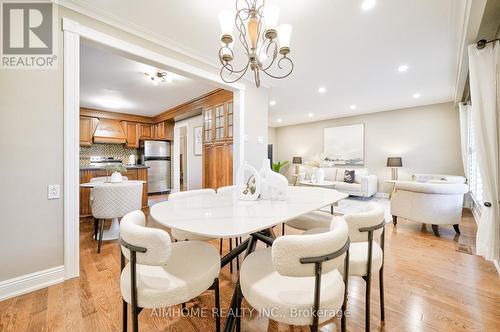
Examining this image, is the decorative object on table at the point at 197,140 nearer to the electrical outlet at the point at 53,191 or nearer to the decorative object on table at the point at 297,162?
the decorative object on table at the point at 297,162

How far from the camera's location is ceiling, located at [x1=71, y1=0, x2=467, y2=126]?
6.47 ft

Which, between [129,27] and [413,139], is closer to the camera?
[129,27]

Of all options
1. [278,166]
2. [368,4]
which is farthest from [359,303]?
[278,166]

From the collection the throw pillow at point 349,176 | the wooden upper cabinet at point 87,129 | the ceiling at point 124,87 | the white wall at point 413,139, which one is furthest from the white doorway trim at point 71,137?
the white wall at point 413,139

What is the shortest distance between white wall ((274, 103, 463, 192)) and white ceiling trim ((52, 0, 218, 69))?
555 centimetres

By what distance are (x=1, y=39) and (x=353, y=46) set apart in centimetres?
349

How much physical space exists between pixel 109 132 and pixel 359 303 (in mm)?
6623

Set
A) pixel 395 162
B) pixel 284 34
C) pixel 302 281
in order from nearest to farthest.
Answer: pixel 302 281
pixel 284 34
pixel 395 162

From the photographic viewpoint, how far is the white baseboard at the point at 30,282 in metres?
1.65

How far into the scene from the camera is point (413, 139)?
18.7ft

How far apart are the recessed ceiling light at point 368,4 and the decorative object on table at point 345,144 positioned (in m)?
5.18

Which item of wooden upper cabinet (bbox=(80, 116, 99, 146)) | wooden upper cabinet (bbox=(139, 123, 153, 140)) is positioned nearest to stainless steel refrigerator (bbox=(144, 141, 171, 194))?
wooden upper cabinet (bbox=(139, 123, 153, 140))

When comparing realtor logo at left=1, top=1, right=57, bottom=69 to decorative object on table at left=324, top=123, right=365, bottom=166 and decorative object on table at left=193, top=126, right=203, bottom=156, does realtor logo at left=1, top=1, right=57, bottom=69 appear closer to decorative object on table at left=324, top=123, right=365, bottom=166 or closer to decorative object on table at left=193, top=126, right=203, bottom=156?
decorative object on table at left=193, top=126, right=203, bottom=156

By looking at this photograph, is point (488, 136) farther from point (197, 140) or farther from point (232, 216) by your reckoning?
point (197, 140)
